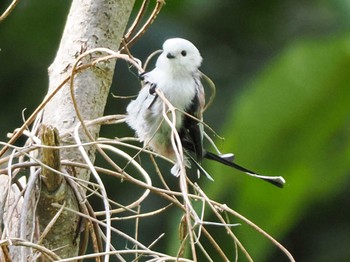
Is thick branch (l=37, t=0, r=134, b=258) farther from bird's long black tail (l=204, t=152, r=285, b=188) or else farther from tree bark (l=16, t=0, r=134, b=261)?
bird's long black tail (l=204, t=152, r=285, b=188)

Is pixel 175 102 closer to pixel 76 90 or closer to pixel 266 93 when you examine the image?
pixel 76 90

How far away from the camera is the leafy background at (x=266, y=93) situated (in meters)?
2.48

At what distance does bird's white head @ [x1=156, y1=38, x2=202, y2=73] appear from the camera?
4.81 feet

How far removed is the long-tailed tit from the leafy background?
0.94m

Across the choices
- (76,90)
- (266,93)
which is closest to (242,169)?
(76,90)

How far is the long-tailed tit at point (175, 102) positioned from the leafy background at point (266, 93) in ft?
3.10

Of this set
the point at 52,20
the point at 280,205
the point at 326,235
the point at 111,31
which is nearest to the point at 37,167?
the point at 111,31

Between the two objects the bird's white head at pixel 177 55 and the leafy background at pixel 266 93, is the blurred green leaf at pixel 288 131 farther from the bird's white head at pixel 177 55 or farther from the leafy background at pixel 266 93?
the bird's white head at pixel 177 55

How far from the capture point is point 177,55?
1.46 meters

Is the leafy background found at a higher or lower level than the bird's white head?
lower

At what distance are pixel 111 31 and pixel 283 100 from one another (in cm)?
111

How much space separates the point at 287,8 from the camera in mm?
3365

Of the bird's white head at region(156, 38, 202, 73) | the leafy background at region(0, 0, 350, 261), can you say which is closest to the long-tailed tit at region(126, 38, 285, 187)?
the bird's white head at region(156, 38, 202, 73)

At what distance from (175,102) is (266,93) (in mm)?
1092
